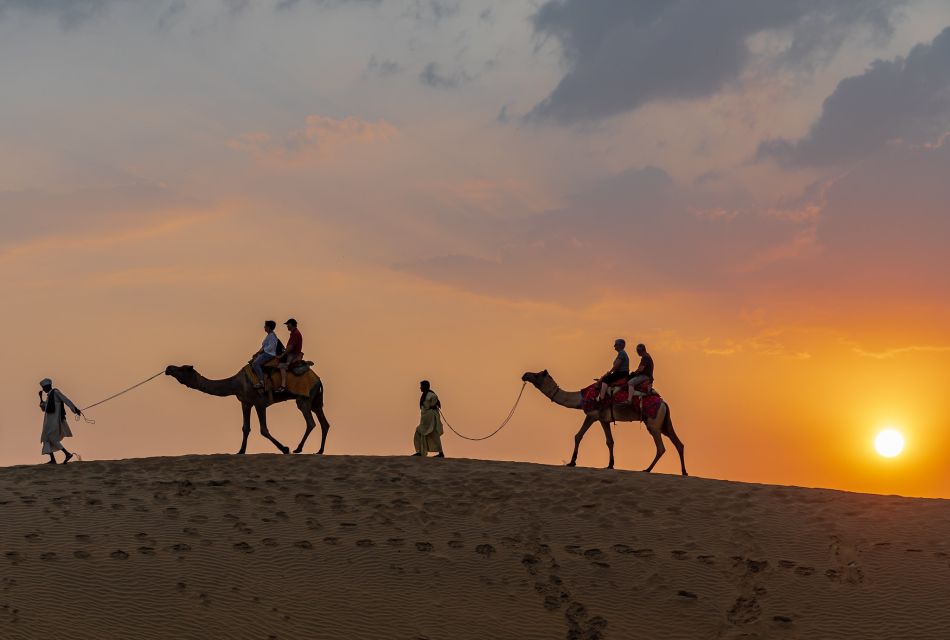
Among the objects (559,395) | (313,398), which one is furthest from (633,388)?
(313,398)

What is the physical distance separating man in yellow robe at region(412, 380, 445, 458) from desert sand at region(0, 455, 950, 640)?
6.27ft

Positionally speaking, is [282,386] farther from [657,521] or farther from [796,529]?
[796,529]

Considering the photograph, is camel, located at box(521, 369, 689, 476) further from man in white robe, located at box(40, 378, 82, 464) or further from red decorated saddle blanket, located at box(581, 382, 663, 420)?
man in white robe, located at box(40, 378, 82, 464)

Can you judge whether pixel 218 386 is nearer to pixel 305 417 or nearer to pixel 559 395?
pixel 305 417

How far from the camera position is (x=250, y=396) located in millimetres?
26016

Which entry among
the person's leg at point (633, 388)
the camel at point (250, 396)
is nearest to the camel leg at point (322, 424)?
the camel at point (250, 396)

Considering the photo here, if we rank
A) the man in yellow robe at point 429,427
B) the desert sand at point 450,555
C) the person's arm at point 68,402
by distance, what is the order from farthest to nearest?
the man in yellow robe at point 429,427 → the person's arm at point 68,402 → the desert sand at point 450,555

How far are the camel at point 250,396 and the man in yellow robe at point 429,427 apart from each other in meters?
2.21

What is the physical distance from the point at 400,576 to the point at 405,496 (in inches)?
150

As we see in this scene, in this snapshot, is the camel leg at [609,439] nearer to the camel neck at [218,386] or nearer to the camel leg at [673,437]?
the camel leg at [673,437]

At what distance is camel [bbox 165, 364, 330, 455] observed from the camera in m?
26.0

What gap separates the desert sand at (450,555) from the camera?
17.1m

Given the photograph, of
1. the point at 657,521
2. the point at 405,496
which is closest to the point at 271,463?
the point at 405,496

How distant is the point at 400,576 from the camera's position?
18.4 metres
